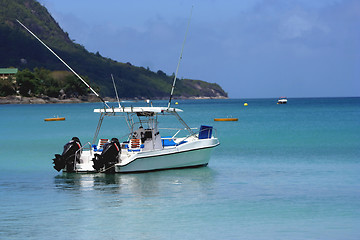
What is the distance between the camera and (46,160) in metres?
35.2

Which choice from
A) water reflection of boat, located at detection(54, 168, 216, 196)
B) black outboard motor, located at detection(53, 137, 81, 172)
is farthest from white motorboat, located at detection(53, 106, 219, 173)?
water reflection of boat, located at detection(54, 168, 216, 196)

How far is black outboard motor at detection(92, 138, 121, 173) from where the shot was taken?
83.6ft

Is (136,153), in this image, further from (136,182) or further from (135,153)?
(136,182)

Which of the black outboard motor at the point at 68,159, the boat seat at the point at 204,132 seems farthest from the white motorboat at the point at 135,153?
the boat seat at the point at 204,132

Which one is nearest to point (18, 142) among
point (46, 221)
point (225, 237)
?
point (46, 221)

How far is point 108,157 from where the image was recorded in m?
25.7

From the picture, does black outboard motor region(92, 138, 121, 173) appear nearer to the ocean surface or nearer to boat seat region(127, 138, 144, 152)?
the ocean surface

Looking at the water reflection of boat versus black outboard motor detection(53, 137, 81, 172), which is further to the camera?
black outboard motor detection(53, 137, 81, 172)

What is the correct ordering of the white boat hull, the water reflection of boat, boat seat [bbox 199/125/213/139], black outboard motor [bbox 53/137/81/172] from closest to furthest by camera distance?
the water reflection of boat < the white boat hull < black outboard motor [bbox 53/137/81/172] < boat seat [bbox 199/125/213/139]

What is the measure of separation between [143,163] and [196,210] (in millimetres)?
7241

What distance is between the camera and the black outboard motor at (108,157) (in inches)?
1003

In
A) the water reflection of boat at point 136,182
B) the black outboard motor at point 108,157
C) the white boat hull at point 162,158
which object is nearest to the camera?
the water reflection of boat at point 136,182

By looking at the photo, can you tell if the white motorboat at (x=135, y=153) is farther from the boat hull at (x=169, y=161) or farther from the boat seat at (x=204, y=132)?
the boat seat at (x=204, y=132)

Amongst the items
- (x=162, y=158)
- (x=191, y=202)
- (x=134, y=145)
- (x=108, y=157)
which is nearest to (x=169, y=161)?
(x=162, y=158)
